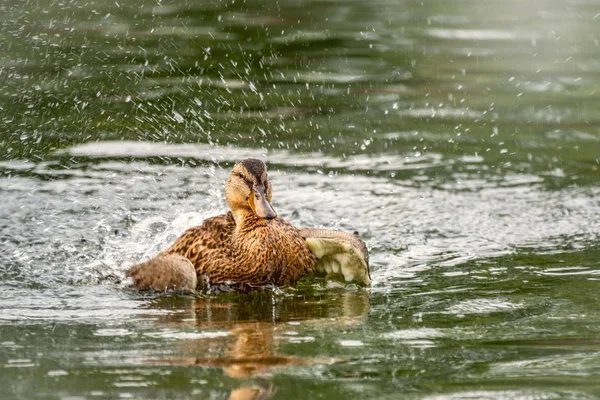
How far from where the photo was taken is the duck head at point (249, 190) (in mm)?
7961

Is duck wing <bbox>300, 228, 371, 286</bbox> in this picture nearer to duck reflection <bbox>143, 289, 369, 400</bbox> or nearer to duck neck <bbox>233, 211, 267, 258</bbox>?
duck reflection <bbox>143, 289, 369, 400</bbox>

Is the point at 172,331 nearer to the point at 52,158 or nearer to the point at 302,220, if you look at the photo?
the point at 302,220

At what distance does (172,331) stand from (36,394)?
1479 mm

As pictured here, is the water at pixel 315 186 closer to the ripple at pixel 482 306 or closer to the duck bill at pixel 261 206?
the ripple at pixel 482 306

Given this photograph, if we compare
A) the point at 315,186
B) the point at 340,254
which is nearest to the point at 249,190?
the point at 340,254

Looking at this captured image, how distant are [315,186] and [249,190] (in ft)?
7.76

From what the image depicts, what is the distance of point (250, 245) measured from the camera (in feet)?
26.2

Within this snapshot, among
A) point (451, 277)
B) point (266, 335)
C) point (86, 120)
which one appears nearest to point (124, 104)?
point (86, 120)

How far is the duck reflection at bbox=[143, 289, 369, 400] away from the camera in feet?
19.0

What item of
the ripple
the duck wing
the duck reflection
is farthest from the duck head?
the ripple

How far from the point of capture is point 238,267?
314 inches

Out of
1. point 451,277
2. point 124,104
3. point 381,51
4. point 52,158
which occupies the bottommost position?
point 451,277

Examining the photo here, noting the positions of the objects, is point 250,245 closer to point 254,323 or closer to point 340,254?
point 340,254

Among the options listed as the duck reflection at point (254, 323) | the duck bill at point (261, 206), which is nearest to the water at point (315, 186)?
the duck reflection at point (254, 323)
